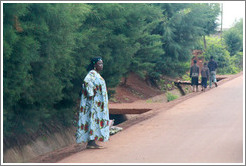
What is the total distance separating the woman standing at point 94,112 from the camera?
8.13m

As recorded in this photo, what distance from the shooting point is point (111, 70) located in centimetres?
1410

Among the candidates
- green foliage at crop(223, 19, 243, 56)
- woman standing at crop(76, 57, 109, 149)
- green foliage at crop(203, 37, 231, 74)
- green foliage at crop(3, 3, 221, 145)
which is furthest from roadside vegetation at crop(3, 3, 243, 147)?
green foliage at crop(223, 19, 243, 56)

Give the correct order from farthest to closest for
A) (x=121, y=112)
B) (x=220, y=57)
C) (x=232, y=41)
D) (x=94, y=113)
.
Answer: (x=232, y=41) < (x=220, y=57) < (x=121, y=112) < (x=94, y=113)

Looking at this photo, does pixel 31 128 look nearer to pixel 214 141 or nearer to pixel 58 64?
pixel 58 64

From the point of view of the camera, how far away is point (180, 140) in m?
8.99

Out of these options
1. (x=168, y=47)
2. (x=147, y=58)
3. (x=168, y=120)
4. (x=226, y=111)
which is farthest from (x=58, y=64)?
(x=168, y=47)

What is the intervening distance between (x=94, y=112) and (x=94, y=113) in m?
0.02

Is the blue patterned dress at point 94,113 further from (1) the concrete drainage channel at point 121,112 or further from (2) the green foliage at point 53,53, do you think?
(1) the concrete drainage channel at point 121,112

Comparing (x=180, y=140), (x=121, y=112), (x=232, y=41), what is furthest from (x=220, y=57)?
(x=180, y=140)

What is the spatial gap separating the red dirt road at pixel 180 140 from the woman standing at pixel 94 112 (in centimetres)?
29

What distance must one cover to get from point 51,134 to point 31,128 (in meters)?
1.15

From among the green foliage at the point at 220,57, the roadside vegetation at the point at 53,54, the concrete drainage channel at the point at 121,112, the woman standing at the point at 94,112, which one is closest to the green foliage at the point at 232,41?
the green foliage at the point at 220,57

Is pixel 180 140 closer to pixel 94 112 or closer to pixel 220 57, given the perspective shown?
pixel 94 112

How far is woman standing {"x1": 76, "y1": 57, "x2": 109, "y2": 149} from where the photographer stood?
26.7 ft
